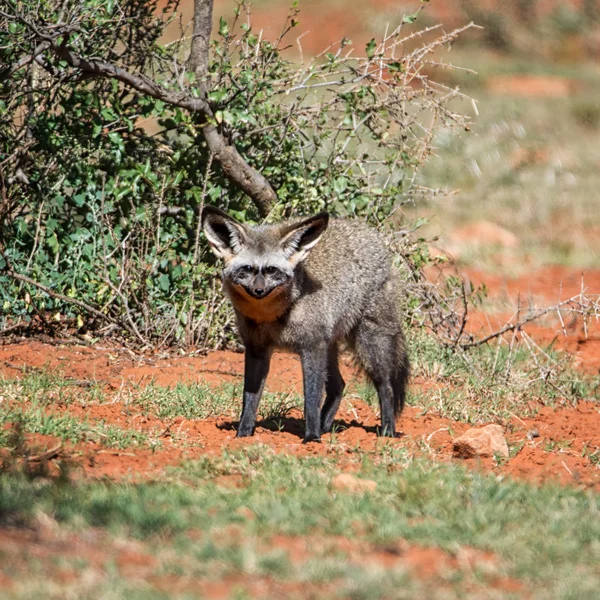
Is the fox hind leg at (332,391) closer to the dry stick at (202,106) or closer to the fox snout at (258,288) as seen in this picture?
the fox snout at (258,288)

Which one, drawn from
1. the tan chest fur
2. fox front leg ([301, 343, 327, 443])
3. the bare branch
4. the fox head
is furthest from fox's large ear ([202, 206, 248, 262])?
the bare branch

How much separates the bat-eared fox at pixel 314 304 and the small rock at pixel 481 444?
830mm

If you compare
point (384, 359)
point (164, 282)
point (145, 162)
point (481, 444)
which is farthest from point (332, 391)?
point (145, 162)

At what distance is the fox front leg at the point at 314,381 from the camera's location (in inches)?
245

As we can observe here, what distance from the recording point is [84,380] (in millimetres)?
6980

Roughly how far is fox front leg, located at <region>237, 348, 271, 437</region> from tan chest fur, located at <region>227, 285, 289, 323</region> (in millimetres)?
267

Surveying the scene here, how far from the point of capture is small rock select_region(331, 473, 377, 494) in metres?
4.76

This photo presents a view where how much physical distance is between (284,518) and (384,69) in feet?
16.4

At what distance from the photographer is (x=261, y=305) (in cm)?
619

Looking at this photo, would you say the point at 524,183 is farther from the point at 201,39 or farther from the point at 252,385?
the point at 252,385

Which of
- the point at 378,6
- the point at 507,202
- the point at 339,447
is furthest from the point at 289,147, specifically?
the point at 378,6

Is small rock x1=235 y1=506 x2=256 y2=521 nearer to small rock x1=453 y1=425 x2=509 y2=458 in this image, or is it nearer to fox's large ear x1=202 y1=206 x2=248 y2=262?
small rock x1=453 y1=425 x2=509 y2=458

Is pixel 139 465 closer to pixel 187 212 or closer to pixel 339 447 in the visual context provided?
pixel 339 447

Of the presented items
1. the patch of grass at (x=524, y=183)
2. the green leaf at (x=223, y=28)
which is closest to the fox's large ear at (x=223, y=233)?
the green leaf at (x=223, y=28)
